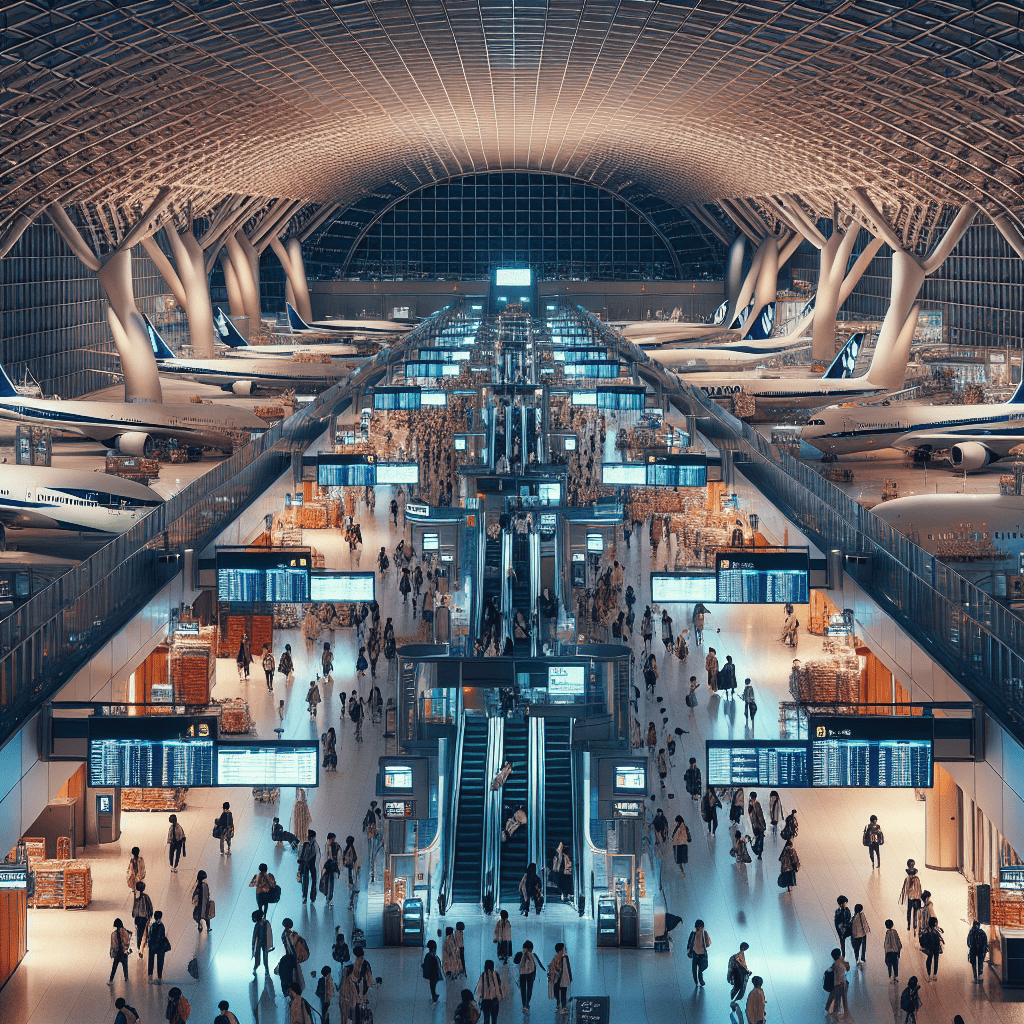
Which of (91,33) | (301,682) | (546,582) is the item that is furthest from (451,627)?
(91,33)

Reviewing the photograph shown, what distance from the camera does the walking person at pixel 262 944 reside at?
19266 millimetres

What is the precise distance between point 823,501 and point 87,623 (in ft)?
48.8

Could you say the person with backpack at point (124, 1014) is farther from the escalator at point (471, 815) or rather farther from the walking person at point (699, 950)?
the walking person at point (699, 950)

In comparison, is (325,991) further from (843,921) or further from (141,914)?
(843,921)

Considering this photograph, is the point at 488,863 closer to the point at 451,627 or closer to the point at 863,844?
the point at 863,844

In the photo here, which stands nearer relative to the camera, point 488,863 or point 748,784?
point 748,784

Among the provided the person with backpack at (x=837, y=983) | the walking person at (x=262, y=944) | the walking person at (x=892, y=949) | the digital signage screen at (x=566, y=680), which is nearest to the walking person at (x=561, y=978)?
the person with backpack at (x=837, y=983)

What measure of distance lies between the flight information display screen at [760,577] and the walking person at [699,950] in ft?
30.3

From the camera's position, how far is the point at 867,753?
1788 centimetres

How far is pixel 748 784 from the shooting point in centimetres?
1828

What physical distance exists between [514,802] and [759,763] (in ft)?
20.2

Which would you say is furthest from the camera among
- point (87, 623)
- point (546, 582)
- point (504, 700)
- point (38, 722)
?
point (546, 582)

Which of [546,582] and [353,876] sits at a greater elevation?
[546,582]

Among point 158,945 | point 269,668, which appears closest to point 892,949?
point 158,945
